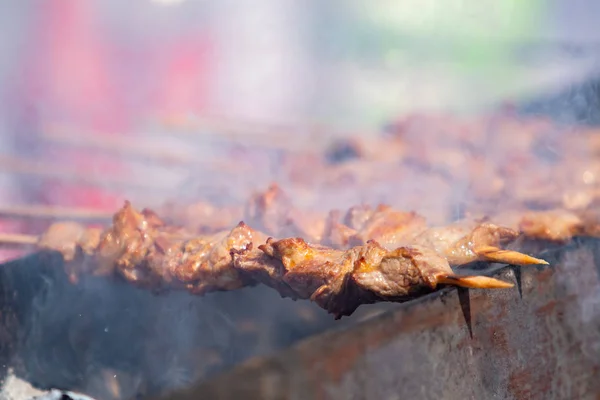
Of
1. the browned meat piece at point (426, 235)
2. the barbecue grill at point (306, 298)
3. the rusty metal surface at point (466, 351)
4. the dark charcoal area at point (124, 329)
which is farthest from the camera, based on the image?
the dark charcoal area at point (124, 329)

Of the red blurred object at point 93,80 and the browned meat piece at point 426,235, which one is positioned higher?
the red blurred object at point 93,80

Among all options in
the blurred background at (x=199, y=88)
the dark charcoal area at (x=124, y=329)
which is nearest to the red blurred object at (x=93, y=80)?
the blurred background at (x=199, y=88)

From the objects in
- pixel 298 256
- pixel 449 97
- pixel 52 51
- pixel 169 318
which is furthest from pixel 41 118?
pixel 449 97

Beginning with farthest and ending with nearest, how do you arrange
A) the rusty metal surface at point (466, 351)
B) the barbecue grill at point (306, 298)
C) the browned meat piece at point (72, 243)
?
the browned meat piece at point (72, 243) → the barbecue grill at point (306, 298) → the rusty metal surface at point (466, 351)

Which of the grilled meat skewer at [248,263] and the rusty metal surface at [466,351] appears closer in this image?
the rusty metal surface at [466,351]

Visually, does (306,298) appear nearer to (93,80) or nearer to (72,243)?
(72,243)

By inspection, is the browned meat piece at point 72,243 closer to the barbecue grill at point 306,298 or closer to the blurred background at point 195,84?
the barbecue grill at point 306,298

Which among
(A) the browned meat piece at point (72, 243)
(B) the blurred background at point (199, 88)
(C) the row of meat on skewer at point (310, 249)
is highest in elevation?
(B) the blurred background at point (199, 88)

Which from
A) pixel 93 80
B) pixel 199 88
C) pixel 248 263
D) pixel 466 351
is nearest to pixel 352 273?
pixel 466 351

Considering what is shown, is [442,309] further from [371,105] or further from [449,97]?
[371,105]
